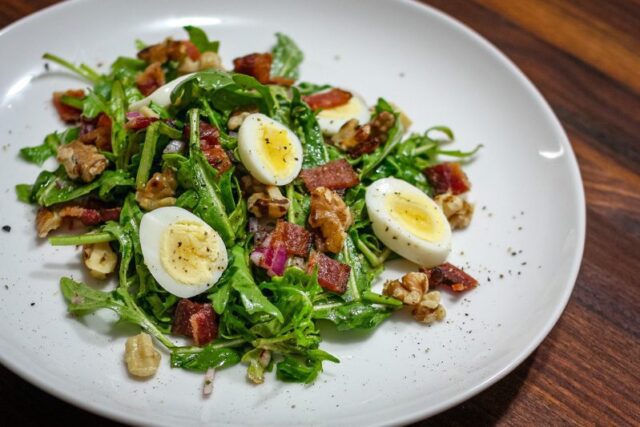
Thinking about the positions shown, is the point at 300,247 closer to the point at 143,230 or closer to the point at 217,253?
the point at 217,253

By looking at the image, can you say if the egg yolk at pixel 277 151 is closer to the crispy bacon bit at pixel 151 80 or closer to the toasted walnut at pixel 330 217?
the toasted walnut at pixel 330 217

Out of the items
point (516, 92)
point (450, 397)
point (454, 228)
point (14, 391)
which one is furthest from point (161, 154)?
point (516, 92)

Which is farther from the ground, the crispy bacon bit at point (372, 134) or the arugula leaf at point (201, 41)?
the arugula leaf at point (201, 41)

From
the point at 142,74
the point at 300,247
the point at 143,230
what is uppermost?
the point at 142,74

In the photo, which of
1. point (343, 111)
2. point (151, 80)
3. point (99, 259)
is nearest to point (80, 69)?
point (151, 80)

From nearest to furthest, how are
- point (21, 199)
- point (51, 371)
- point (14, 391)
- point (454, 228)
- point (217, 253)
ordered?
1. point (51, 371)
2. point (14, 391)
3. point (217, 253)
4. point (21, 199)
5. point (454, 228)

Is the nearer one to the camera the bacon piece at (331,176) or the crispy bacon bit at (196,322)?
the crispy bacon bit at (196,322)

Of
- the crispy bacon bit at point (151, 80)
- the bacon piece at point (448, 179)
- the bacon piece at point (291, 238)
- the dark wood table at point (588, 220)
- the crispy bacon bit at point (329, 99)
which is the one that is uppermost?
the crispy bacon bit at point (151, 80)

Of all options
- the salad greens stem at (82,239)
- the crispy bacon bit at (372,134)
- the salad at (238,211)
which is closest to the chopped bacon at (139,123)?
the salad at (238,211)

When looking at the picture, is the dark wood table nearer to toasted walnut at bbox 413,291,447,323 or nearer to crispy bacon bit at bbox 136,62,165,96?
toasted walnut at bbox 413,291,447,323
